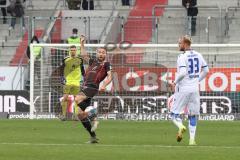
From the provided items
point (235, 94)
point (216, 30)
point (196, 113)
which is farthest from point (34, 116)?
point (196, 113)

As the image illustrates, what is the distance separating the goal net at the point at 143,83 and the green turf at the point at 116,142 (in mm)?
2574

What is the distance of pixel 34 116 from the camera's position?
32688mm

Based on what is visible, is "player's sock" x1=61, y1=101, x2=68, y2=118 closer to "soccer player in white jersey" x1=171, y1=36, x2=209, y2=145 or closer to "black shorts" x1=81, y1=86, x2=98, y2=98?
"black shorts" x1=81, y1=86, x2=98, y2=98

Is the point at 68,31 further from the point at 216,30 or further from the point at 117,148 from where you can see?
the point at 117,148

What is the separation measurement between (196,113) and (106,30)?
2005cm

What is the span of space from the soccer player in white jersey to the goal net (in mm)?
11057

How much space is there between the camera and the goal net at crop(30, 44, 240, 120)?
32.0 m

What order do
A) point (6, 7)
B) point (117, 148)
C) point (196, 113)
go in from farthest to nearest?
point (6, 7), point (196, 113), point (117, 148)

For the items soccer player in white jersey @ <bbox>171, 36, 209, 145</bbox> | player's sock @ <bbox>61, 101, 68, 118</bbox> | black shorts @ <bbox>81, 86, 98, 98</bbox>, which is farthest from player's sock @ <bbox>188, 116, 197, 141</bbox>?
player's sock @ <bbox>61, 101, 68, 118</bbox>

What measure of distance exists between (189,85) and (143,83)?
1247 centimetres

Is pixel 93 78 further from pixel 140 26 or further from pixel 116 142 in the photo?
pixel 140 26

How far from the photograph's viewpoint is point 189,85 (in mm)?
20047

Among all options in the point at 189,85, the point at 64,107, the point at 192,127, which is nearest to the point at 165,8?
the point at 64,107

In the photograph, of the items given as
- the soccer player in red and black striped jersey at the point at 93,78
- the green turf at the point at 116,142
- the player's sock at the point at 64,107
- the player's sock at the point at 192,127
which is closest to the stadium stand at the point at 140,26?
the player's sock at the point at 64,107
